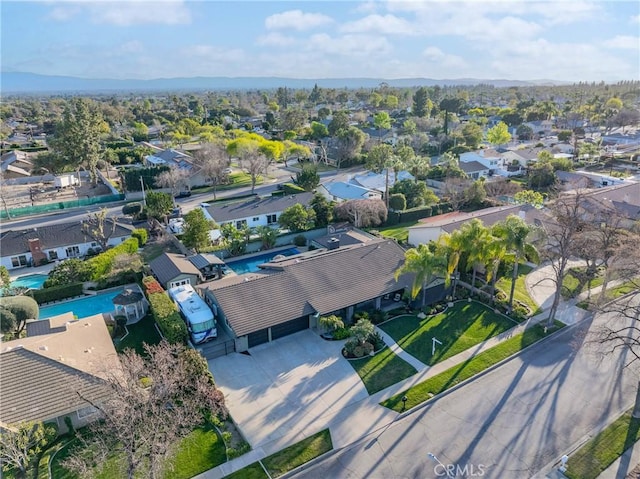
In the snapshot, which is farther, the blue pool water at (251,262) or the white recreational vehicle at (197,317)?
the blue pool water at (251,262)

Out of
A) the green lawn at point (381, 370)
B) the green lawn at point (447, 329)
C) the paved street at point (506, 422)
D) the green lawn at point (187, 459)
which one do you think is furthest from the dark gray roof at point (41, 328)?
the green lawn at point (447, 329)

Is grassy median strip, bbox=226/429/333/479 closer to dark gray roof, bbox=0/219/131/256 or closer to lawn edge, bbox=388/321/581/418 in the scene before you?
lawn edge, bbox=388/321/581/418

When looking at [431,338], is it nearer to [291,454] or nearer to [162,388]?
[291,454]

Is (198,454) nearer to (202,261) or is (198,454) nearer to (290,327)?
(290,327)

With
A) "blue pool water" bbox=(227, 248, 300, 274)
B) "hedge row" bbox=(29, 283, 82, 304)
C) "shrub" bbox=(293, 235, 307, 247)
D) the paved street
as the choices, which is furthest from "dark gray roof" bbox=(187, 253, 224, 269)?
the paved street

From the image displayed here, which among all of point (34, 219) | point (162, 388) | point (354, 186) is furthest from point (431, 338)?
point (34, 219)

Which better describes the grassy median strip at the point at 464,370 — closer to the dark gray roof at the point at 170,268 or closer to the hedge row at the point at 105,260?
the dark gray roof at the point at 170,268
